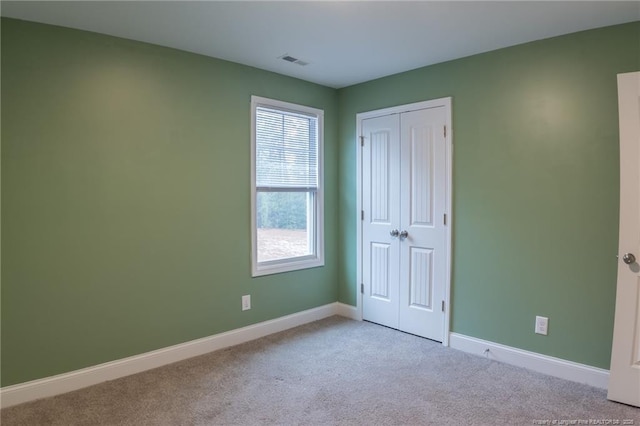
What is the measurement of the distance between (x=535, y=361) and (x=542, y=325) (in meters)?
0.28

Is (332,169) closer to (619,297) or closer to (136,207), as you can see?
(136,207)

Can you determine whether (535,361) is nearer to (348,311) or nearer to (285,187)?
(348,311)

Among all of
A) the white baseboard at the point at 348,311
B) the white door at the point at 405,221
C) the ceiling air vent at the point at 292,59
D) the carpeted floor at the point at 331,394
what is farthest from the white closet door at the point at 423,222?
the ceiling air vent at the point at 292,59

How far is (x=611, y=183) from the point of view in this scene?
2.66m

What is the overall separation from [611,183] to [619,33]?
97 cm

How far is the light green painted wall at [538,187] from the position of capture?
2.70 m

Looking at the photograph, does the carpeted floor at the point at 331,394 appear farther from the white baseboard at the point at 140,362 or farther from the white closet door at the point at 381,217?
the white closet door at the point at 381,217

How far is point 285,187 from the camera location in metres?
3.87

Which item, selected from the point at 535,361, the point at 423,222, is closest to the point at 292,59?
the point at 423,222

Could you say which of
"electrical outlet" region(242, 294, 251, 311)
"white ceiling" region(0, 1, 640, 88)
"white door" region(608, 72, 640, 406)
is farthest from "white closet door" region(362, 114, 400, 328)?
"white door" region(608, 72, 640, 406)

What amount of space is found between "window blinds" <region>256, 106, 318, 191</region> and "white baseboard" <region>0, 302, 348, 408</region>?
1.28m

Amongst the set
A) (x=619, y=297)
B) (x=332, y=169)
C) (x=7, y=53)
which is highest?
(x=7, y=53)

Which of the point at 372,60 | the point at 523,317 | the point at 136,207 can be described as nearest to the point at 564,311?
the point at 523,317

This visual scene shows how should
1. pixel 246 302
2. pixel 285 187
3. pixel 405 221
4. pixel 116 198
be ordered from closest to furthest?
pixel 116 198, pixel 246 302, pixel 405 221, pixel 285 187
